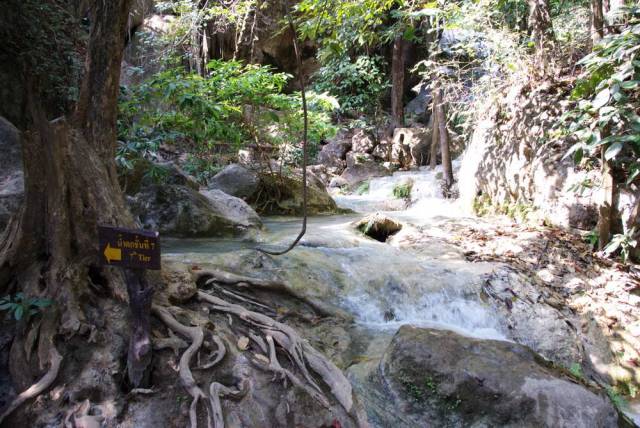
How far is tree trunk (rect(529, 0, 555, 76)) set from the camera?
6.59 meters

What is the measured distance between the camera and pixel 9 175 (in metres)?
4.03

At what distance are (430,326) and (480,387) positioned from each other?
1363mm

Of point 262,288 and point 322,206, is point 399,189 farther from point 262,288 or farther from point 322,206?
point 262,288

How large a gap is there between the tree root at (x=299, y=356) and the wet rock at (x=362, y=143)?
1287 centimetres

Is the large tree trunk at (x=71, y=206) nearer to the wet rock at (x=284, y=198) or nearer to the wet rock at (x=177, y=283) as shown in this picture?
the wet rock at (x=177, y=283)

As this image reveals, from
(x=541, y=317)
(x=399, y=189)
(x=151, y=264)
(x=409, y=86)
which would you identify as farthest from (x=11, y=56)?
(x=409, y=86)

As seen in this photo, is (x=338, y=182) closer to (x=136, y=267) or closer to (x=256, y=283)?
(x=256, y=283)

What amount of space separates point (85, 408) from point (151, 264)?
787mm

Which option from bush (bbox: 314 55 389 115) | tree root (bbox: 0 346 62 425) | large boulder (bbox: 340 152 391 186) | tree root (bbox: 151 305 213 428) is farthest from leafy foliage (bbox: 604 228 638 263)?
bush (bbox: 314 55 389 115)

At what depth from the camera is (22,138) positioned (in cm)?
282

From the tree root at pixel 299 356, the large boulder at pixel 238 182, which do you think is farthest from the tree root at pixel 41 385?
the large boulder at pixel 238 182

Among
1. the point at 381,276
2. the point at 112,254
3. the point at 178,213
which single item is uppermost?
the point at 112,254

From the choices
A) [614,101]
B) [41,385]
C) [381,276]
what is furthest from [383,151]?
[41,385]

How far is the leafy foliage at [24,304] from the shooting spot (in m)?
2.48
